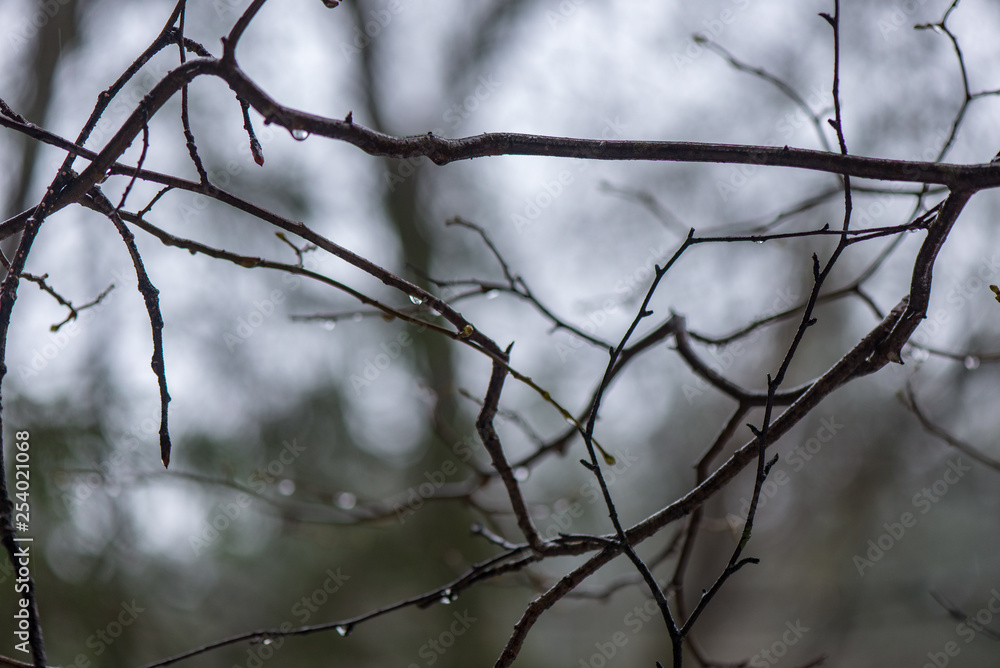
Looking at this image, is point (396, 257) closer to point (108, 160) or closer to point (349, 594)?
point (349, 594)

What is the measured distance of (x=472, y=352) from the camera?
1.85 m

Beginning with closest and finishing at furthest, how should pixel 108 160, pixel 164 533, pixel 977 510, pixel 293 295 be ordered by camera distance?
1. pixel 108 160
2. pixel 164 533
3. pixel 293 295
4. pixel 977 510

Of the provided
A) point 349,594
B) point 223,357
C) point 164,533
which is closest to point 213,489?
point 164,533

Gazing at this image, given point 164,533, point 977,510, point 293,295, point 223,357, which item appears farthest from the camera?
point 977,510

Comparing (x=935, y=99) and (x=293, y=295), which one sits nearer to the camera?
(x=935, y=99)

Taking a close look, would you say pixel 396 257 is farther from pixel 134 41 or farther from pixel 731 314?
pixel 731 314

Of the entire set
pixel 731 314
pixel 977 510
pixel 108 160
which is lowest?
pixel 108 160

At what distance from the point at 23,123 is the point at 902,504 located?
2.10m

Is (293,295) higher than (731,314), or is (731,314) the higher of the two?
(293,295)

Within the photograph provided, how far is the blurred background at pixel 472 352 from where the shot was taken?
1.32 metres

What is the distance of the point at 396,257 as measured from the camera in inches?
78.9

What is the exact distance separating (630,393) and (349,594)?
93 cm

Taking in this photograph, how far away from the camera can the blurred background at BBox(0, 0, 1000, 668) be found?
1.32 metres

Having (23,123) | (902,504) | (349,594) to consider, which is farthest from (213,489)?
(902,504)
